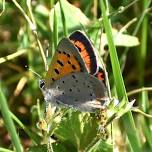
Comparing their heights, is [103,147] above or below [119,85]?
below

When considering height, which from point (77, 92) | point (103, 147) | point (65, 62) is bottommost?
point (103, 147)

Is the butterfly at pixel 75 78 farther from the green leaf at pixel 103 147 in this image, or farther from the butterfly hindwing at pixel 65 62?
the green leaf at pixel 103 147

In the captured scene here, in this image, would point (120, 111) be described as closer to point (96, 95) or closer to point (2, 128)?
point (96, 95)

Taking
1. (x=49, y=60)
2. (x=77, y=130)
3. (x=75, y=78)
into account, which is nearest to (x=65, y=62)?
(x=75, y=78)

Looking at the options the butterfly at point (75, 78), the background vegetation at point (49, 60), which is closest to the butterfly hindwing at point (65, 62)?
the butterfly at point (75, 78)

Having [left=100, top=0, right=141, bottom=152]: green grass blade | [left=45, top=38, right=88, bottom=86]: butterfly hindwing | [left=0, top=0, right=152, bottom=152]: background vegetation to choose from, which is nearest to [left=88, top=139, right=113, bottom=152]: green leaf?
[left=0, top=0, right=152, bottom=152]: background vegetation

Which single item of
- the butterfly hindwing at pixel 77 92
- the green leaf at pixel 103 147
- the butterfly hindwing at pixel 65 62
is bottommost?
the green leaf at pixel 103 147

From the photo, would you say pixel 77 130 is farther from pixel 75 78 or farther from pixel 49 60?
pixel 49 60

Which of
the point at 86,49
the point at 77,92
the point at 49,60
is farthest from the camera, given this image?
the point at 49,60
